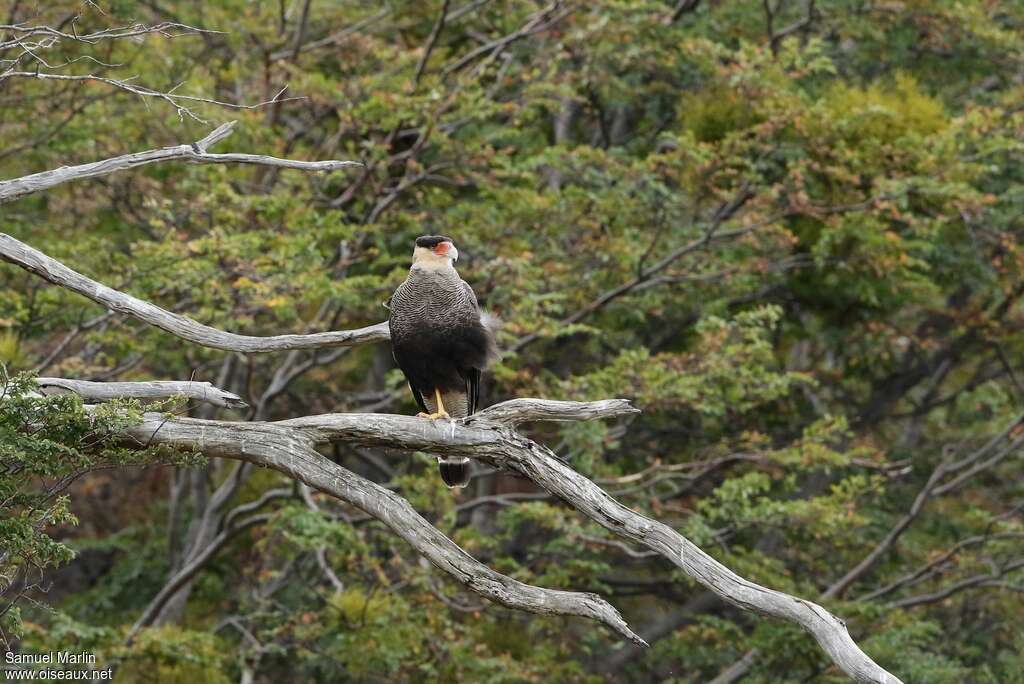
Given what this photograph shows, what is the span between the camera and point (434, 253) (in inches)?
209

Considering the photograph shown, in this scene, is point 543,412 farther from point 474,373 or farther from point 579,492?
point 474,373

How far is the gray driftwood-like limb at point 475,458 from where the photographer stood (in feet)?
13.5

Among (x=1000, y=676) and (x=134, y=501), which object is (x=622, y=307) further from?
(x=134, y=501)

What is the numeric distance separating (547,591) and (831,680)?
158 inches

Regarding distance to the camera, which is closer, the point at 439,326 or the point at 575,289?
the point at 439,326

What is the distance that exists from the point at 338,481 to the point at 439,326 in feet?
3.09

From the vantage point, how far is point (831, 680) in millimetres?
7691

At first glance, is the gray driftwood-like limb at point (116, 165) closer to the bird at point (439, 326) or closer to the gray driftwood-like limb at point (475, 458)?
the bird at point (439, 326)


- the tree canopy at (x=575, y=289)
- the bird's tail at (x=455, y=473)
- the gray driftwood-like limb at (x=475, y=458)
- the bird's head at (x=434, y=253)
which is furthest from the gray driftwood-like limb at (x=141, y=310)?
the tree canopy at (x=575, y=289)

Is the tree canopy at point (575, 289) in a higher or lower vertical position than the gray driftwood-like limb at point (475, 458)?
lower

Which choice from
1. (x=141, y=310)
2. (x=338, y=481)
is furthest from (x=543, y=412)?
(x=141, y=310)

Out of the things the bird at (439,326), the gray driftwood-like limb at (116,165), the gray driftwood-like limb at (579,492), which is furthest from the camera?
the bird at (439,326)

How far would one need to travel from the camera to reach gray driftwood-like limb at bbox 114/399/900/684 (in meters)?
4.13

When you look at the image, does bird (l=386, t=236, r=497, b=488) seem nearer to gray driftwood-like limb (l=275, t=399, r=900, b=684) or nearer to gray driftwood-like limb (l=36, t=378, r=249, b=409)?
gray driftwood-like limb (l=275, t=399, r=900, b=684)
